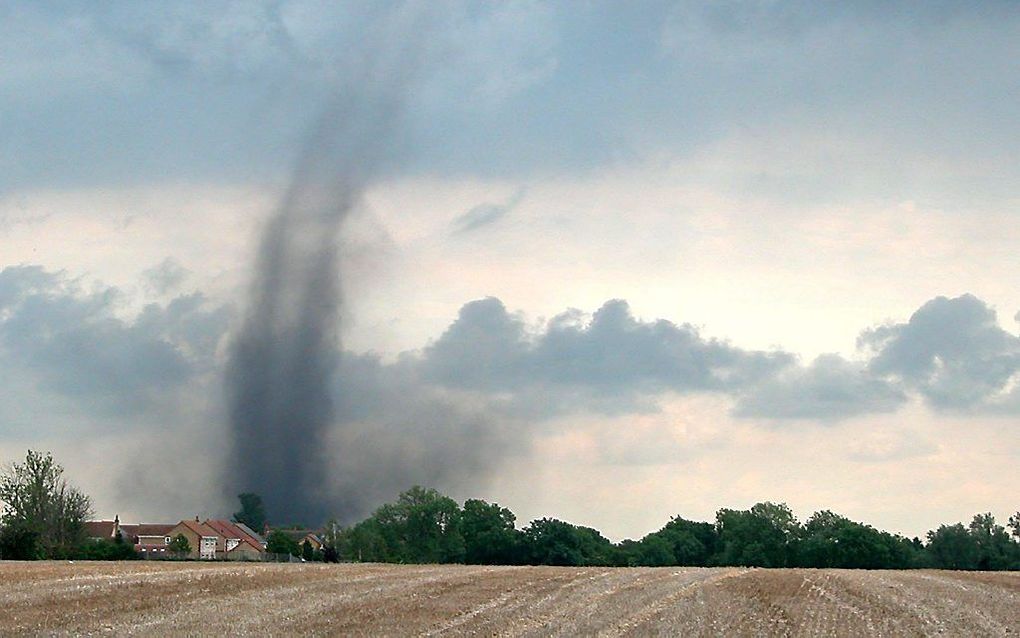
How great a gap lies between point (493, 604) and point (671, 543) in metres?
149

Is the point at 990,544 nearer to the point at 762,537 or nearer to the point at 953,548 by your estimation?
the point at 953,548

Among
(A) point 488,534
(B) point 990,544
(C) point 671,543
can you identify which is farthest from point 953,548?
(A) point 488,534

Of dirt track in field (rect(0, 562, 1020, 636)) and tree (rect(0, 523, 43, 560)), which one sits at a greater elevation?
tree (rect(0, 523, 43, 560))

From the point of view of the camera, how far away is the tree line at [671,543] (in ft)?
466

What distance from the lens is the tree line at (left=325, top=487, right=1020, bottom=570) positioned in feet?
466

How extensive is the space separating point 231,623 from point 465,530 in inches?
5761

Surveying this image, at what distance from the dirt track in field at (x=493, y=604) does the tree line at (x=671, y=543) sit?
8204 cm

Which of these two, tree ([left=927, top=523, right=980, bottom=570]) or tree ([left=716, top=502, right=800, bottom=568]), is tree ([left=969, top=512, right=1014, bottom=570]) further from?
tree ([left=716, top=502, right=800, bottom=568])

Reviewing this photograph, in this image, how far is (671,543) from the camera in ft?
614

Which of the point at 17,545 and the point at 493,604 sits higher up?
the point at 17,545

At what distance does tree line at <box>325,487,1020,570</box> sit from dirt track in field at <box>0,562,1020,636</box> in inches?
3230

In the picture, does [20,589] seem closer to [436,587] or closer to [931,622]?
[436,587]

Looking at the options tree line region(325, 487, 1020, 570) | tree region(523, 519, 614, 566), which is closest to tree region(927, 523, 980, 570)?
tree line region(325, 487, 1020, 570)

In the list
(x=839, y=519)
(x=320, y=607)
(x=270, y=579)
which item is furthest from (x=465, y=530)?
(x=320, y=607)
